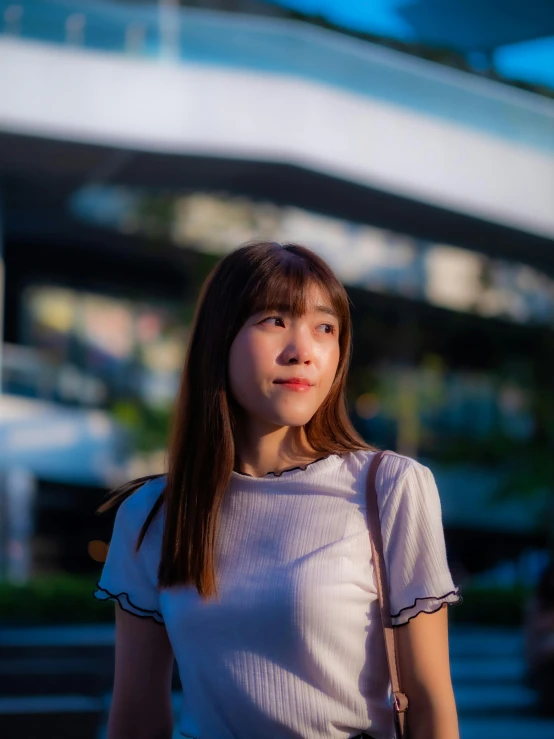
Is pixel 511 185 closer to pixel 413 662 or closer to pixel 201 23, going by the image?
pixel 201 23

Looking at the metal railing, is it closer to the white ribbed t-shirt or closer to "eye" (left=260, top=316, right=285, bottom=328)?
"eye" (left=260, top=316, right=285, bottom=328)

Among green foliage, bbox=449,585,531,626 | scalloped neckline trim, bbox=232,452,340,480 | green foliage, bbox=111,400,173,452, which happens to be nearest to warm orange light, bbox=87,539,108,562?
green foliage, bbox=111,400,173,452

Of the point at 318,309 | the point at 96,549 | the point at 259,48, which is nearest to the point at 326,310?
the point at 318,309

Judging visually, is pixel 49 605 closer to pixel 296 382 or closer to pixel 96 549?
pixel 96 549

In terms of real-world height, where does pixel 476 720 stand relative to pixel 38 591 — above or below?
below

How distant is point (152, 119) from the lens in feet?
38.9

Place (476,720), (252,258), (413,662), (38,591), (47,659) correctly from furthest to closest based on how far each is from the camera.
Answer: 1. (38,591)
2. (47,659)
3. (476,720)
4. (252,258)
5. (413,662)

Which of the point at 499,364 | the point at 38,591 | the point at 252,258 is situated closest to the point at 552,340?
the point at 499,364

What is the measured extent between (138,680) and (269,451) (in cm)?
41

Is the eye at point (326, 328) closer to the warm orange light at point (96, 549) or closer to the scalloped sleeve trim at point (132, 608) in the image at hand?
the scalloped sleeve trim at point (132, 608)

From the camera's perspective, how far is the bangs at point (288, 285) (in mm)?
1574

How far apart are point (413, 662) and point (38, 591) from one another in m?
12.2

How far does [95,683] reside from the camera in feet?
25.6

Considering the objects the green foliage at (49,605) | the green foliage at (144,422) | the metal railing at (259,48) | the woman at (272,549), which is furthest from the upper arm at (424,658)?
the green foliage at (144,422)
